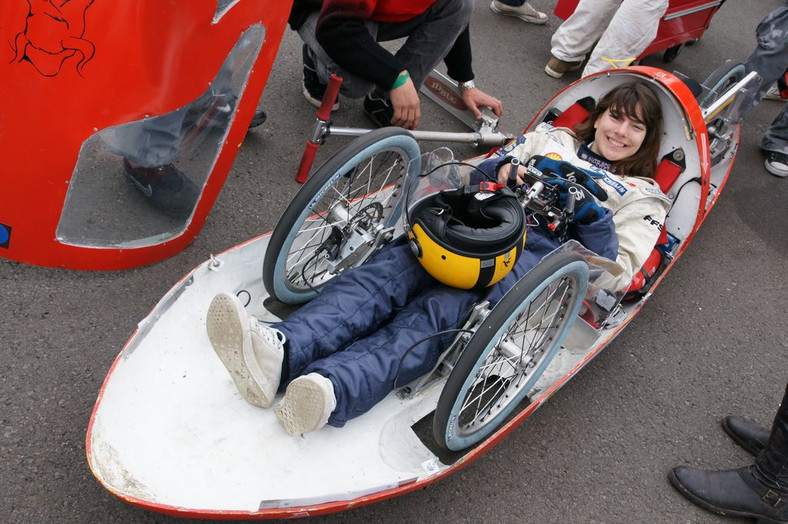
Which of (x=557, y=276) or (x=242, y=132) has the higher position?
(x=557, y=276)

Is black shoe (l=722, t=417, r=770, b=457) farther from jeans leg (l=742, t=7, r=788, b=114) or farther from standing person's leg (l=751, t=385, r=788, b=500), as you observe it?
jeans leg (l=742, t=7, r=788, b=114)

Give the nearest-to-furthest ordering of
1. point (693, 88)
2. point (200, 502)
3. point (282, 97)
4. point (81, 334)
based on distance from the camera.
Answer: point (200, 502)
point (81, 334)
point (693, 88)
point (282, 97)

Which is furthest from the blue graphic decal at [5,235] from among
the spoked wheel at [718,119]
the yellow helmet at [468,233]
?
the spoked wheel at [718,119]

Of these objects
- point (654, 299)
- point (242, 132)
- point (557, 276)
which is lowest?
point (654, 299)

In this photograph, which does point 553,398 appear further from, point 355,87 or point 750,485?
point 355,87

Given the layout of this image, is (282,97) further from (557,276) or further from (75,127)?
(557,276)

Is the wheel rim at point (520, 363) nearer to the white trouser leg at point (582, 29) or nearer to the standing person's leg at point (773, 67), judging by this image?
the standing person's leg at point (773, 67)

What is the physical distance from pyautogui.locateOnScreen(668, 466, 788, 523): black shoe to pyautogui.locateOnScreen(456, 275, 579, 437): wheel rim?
0.81 meters

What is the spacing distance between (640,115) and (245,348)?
81.2 inches

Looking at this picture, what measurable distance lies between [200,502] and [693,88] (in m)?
2.98

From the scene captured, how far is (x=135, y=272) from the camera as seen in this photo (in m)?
2.85

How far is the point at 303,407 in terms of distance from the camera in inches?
80.7

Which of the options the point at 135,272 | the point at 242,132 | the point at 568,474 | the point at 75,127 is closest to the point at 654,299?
the point at 568,474

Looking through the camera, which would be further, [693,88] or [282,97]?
[282,97]
